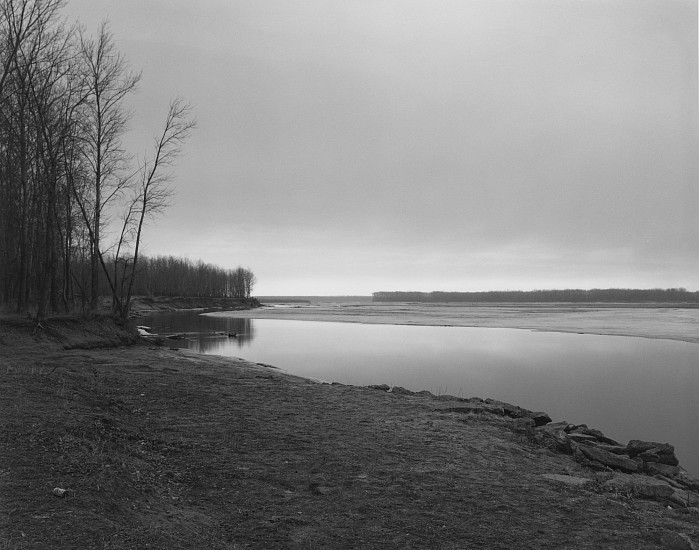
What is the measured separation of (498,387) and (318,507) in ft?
38.7

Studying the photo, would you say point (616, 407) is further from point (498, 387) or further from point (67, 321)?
point (67, 321)

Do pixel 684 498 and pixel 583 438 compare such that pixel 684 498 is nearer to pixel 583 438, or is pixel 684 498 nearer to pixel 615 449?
pixel 615 449

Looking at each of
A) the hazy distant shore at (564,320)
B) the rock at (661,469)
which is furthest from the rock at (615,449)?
the hazy distant shore at (564,320)

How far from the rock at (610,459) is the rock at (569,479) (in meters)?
1.31

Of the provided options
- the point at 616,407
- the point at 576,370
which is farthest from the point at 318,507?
the point at 576,370

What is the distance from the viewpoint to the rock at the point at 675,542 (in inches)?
181

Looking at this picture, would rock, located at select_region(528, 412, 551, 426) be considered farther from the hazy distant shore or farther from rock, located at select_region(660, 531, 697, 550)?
the hazy distant shore

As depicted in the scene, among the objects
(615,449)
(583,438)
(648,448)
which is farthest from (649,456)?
A: (583,438)

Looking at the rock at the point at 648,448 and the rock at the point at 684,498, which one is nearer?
the rock at the point at 684,498

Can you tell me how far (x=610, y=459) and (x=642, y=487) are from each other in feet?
5.07

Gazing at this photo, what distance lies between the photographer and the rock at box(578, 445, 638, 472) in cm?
755

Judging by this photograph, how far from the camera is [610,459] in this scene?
7.66 metres

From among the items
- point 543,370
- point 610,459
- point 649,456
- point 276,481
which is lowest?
point 543,370

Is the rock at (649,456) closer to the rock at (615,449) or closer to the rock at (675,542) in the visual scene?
the rock at (615,449)
